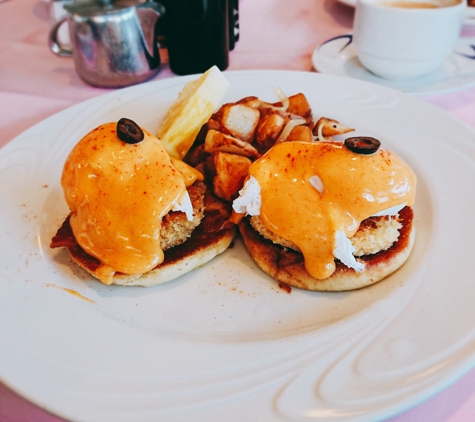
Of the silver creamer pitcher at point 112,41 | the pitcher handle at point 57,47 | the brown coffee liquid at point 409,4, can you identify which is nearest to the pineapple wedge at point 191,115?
the silver creamer pitcher at point 112,41

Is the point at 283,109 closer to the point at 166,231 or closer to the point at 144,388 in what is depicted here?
the point at 166,231

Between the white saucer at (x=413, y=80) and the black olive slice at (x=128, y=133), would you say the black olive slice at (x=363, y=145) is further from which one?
the white saucer at (x=413, y=80)

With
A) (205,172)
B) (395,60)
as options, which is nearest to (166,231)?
(205,172)

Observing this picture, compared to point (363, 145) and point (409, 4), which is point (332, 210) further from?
point (409, 4)

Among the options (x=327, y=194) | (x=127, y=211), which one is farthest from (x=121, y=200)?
(x=327, y=194)

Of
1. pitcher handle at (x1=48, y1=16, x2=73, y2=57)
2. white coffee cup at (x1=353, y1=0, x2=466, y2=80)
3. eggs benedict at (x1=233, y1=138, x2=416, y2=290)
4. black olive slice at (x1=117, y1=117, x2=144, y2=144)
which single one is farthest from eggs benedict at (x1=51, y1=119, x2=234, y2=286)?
white coffee cup at (x1=353, y1=0, x2=466, y2=80)
